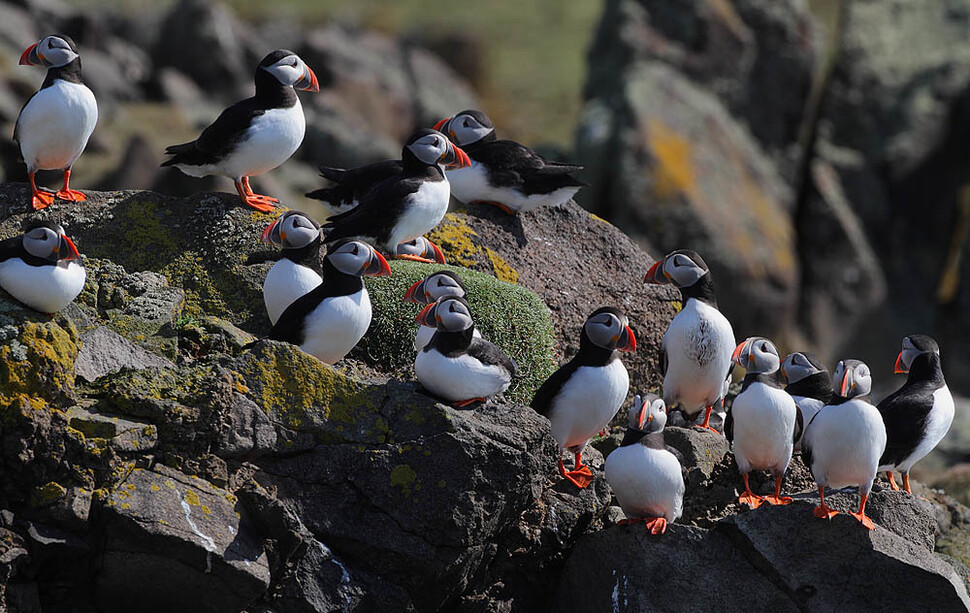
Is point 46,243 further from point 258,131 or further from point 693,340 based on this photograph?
point 693,340

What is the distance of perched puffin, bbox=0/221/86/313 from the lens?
6496mm

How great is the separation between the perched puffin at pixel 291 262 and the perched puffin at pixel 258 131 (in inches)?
32.1

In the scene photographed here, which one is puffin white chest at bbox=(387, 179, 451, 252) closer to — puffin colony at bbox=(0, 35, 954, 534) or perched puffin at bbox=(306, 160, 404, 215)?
puffin colony at bbox=(0, 35, 954, 534)

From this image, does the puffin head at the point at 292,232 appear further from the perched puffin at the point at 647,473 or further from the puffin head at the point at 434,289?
the perched puffin at the point at 647,473

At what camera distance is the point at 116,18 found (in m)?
32.1

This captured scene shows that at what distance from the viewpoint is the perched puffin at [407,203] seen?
9.06 metres

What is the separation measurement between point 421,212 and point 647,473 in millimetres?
2820

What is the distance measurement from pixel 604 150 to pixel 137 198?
11.5 m

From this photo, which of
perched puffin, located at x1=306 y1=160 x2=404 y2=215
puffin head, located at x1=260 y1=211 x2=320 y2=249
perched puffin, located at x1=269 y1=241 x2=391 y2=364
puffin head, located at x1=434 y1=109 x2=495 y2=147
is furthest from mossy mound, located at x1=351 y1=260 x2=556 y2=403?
puffin head, located at x1=434 y1=109 x2=495 y2=147

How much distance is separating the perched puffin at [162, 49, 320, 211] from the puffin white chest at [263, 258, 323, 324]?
1038mm

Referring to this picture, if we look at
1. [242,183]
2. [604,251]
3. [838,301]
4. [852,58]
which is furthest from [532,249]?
[852,58]

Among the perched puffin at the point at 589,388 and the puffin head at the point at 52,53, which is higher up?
the puffin head at the point at 52,53

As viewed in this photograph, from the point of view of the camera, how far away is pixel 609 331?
7.91 metres

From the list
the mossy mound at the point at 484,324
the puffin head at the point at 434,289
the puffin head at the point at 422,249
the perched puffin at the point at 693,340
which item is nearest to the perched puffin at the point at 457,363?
the puffin head at the point at 434,289
